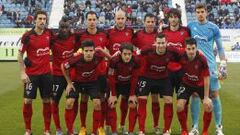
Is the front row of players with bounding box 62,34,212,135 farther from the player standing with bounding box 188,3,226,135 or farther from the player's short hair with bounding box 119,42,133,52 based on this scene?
the player standing with bounding box 188,3,226,135

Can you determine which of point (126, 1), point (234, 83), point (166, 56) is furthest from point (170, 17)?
point (126, 1)

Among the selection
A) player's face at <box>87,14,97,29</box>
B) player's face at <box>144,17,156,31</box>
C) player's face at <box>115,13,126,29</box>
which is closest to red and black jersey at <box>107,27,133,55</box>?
player's face at <box>115,13,126,29</box>

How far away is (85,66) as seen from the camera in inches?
370

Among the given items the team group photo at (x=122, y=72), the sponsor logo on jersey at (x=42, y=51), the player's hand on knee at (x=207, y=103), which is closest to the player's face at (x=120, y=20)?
the team group photo at (x=122, y=72)

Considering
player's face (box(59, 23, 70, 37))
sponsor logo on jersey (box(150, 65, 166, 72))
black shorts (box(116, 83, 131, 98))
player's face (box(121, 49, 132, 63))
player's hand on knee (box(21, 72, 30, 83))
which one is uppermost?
player's face (box(59, 23, 70, 37))

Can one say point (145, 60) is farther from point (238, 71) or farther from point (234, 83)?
point (238, 71)

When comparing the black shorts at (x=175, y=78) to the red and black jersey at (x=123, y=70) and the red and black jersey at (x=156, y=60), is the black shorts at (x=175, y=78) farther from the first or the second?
the red and black jersey at (x=123, y=70)

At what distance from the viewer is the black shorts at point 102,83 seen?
966cm

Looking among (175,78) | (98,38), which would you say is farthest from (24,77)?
(175,78)

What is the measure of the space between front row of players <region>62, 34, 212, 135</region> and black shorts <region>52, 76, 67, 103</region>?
1.19 feet

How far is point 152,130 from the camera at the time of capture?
10305 millimetres

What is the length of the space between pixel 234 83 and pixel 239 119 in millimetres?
8433

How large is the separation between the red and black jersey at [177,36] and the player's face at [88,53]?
151 centimetres

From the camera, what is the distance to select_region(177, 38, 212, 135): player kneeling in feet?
30.0
